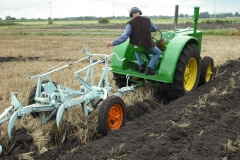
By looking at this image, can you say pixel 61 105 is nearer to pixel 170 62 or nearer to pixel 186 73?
pixel 170 62

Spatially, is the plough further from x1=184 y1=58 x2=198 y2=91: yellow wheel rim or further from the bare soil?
x1=184 y1=58 x2=198 y2=91: yellow wheel rim

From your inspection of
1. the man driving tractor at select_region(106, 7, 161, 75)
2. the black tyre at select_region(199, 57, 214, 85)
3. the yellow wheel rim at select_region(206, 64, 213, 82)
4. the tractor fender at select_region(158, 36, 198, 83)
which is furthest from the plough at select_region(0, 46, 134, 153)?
the yellow wheel rim at select_region(206, 64, 213, 82)

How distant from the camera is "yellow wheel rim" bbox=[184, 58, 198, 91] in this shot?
712cm

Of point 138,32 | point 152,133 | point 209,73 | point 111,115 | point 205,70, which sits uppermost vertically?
point 138,32

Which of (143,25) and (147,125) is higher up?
(143,25)

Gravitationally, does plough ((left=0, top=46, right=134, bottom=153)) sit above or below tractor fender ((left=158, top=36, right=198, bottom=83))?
below

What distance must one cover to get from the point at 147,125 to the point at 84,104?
0.98m

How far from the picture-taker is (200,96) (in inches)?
265

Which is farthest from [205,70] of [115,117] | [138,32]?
[115,117]

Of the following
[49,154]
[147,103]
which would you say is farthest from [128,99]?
[49,154]

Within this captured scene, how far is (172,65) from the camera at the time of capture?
636 cm

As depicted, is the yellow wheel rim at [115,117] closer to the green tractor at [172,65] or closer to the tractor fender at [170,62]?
the green tractor at [172,65]

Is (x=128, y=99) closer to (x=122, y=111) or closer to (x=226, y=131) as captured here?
(x=122, y=111)

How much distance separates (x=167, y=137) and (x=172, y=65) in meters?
2.03
